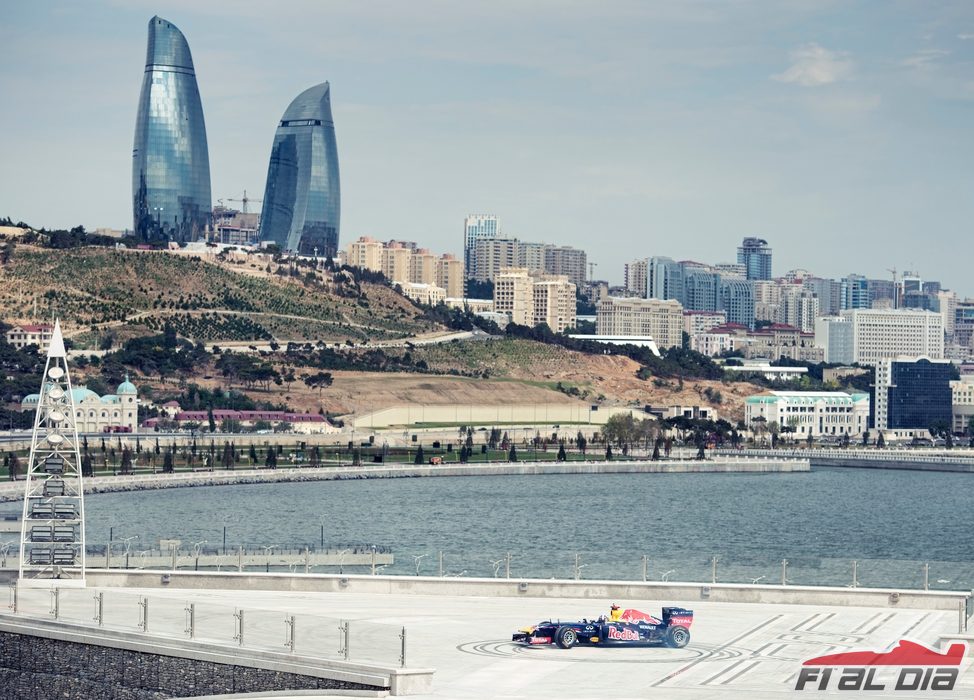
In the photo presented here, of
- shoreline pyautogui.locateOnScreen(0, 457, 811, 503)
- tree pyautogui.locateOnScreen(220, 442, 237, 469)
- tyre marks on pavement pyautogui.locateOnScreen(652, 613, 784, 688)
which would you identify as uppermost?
tyre marks on pavement pyautogui.locateOnScreen(652, 613, 784, 688)

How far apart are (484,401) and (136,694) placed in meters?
153

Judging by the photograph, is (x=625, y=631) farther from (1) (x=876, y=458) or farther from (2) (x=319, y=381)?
(2) (x=319, y=381)

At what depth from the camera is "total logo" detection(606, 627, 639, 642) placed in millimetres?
34750

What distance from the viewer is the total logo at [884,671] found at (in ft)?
99.2

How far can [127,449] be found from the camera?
132 m

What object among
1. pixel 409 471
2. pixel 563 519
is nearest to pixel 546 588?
pixel 563 519

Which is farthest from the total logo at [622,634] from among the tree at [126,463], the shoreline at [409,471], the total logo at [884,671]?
the tree at [126,463]

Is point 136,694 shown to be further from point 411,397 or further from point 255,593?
point 411,397

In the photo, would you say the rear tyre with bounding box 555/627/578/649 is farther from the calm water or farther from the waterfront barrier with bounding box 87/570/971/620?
the calm water

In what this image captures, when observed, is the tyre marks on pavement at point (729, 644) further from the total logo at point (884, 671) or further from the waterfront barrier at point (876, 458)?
the waterfront barrier at point (876, 458)

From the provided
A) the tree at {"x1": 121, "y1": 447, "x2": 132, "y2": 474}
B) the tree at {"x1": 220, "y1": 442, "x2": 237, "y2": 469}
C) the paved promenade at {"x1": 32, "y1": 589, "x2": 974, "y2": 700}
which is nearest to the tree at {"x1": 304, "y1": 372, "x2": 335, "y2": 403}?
the tree at {"x1": 220, "y1": 442, "x2": 237, "y2": 469}

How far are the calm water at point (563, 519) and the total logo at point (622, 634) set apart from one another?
8.23 metres

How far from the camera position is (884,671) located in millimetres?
30328

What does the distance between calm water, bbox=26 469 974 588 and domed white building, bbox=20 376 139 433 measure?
3304 cm
